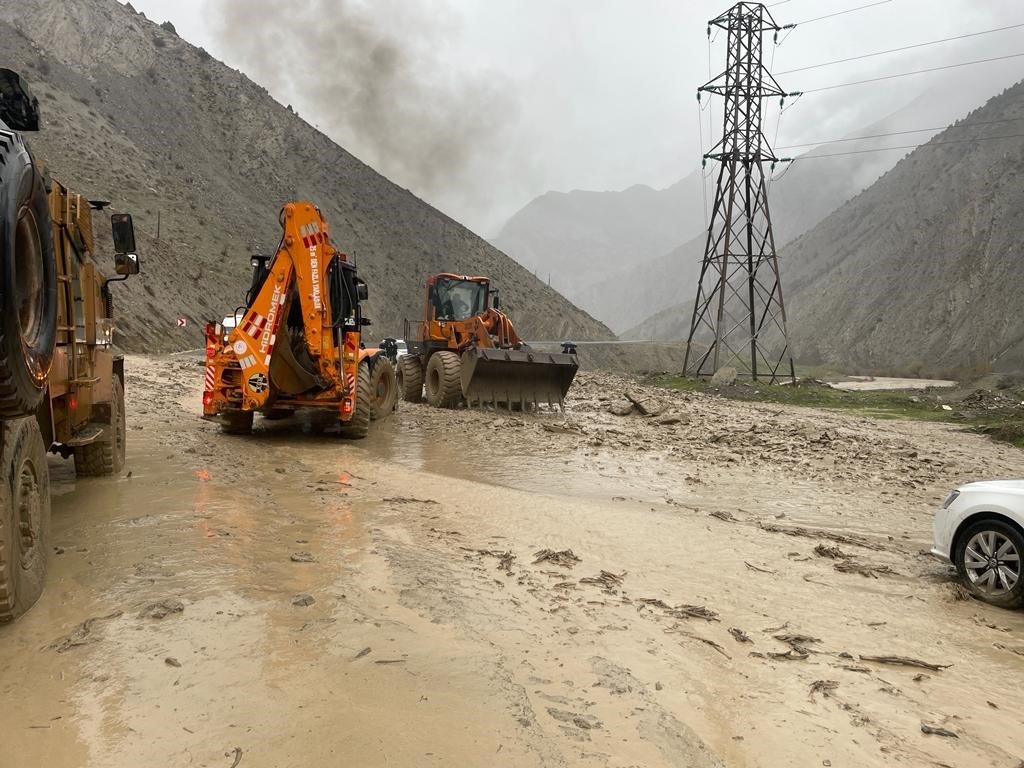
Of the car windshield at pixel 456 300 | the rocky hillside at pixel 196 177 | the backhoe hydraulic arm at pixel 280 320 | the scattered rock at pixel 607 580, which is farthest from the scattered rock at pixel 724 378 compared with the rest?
the scattered rock at pixel 607 580

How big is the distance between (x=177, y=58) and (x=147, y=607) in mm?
59482

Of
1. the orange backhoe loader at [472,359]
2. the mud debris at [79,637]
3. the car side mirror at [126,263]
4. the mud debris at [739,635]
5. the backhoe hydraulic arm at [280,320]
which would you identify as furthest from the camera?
the orange backhoe loader at [472,359]

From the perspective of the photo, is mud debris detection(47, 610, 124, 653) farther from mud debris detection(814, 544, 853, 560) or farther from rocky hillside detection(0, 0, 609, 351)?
rocky hillside detection(0, 0, 609, 351)

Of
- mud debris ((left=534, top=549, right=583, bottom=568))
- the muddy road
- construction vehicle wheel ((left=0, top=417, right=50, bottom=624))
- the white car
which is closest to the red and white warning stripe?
the muddy road

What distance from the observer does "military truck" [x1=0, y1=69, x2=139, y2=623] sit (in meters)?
3.52

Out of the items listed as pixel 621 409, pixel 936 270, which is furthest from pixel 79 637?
pixel 936 270

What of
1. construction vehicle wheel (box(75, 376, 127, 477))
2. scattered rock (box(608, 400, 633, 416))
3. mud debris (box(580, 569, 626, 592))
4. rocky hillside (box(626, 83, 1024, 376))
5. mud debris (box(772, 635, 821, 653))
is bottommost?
mud debris (box(772, 635, 821, 653))

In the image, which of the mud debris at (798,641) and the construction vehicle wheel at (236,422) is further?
the construction vehicle wheel at (236,422)

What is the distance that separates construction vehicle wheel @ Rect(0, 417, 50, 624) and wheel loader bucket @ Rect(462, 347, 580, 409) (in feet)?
36.6

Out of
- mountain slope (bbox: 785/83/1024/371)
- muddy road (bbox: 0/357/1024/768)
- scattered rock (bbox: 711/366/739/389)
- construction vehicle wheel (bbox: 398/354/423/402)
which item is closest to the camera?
muddy road (bbox: 0/357/1024/768)

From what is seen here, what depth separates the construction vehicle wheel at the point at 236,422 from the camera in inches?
396

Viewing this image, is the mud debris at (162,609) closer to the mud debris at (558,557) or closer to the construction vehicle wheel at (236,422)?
the mud debris at (558,557)

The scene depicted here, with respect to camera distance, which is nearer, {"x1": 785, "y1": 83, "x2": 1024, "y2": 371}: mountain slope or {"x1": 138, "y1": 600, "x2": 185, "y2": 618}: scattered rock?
{"x1": 138, "y1": 600, "x2": 185, "y2": 618}: scattered rock

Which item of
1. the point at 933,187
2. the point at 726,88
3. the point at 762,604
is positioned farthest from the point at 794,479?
the point at 933,187
